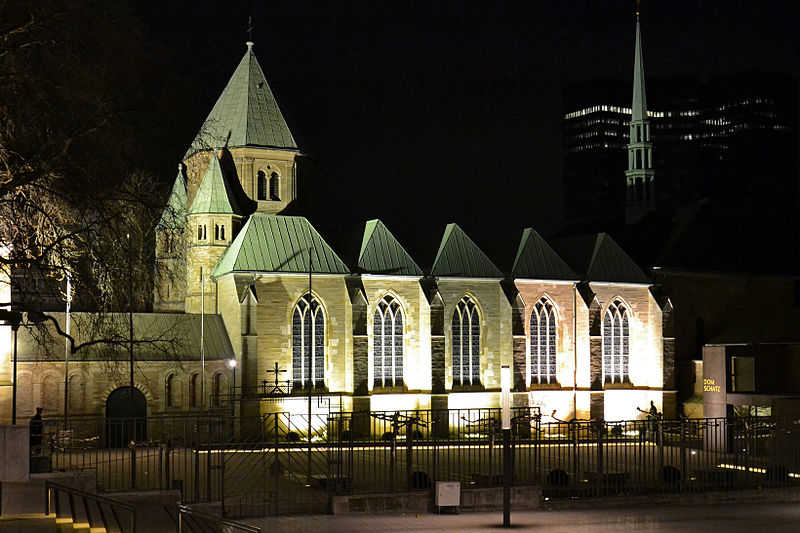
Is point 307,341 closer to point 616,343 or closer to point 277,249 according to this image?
point 277,249

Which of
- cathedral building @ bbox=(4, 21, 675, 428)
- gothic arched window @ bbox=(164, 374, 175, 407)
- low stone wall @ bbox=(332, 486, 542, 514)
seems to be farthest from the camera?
cathedral building @ bbox=(4, 21, 675, 428)

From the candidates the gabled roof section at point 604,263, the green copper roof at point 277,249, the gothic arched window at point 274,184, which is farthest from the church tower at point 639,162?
the green copper roof at point 277,249

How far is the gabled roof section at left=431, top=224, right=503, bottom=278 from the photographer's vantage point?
177 feet

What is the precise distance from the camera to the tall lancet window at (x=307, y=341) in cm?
5009

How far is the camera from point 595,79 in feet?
563

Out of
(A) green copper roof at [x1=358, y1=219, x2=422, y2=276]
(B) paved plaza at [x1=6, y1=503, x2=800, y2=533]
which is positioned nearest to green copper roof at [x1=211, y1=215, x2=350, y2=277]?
(A) green copper roof at [x1=358, y1=219, x2=422, y2=276]

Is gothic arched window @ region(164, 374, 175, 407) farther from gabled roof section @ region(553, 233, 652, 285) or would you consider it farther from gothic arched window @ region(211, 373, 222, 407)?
gabled roof section @ region(553, 233, 652, 285)

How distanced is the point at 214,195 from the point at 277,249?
5634mm

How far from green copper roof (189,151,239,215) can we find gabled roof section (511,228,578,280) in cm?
1505

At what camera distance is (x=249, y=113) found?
189 feet

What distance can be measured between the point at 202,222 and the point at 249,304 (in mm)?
7407

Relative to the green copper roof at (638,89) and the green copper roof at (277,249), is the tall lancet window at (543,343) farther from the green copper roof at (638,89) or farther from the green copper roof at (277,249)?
the green copper roof at (638,89)

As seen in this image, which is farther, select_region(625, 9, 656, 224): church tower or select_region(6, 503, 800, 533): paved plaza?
select_region(625, 9, 656, 224): church tower

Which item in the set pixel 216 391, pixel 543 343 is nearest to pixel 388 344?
pixel 543 343
